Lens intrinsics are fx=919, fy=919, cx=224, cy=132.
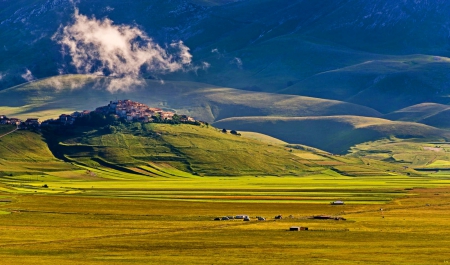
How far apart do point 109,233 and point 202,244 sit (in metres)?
14.3

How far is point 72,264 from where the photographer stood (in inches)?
Result: 3169

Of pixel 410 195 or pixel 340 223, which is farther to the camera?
pixel 410 195

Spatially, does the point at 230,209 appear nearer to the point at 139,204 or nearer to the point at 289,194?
the point at 139,204

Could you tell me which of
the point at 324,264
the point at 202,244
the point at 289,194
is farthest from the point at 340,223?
the point at 289,194

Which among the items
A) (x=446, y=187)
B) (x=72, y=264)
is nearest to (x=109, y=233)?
(x=72, y=264)

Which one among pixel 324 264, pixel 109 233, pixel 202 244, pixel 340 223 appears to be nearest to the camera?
pixel 324 264

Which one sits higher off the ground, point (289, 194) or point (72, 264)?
point (289, 194)

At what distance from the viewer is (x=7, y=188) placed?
175 metres

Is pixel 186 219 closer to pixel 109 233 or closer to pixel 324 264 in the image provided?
pixel 109 233

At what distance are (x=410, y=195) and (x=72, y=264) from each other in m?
98.1

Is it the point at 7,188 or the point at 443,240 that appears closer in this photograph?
the point at 443,240

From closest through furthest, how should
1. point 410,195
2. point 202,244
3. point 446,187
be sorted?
1. point 202,244
2. point 410,195
3. point 446,187

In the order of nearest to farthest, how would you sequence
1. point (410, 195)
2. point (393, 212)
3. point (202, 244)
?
point (202, 244) → point (393, 212) → point (410, 195)

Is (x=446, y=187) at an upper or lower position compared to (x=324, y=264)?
upper
